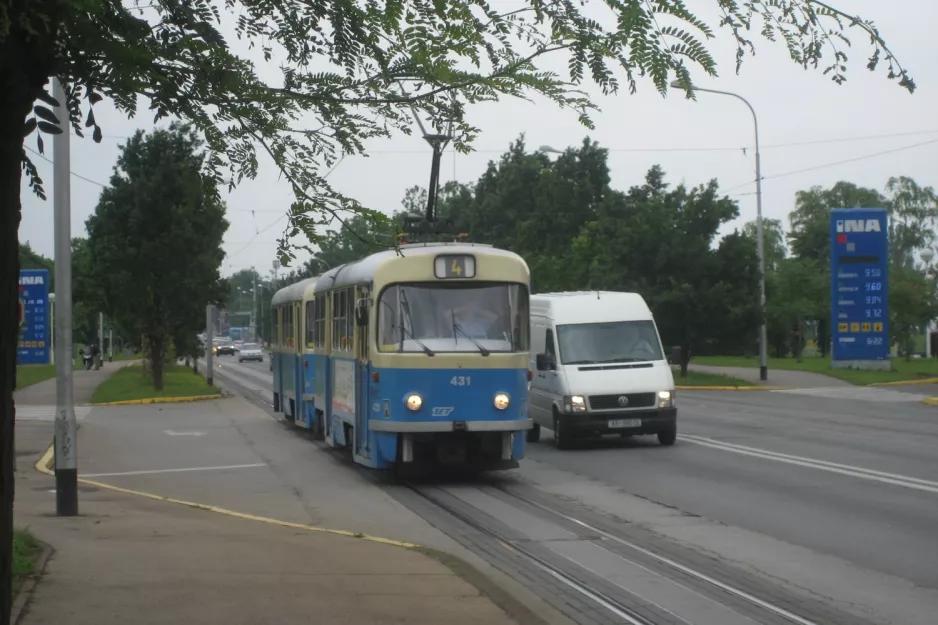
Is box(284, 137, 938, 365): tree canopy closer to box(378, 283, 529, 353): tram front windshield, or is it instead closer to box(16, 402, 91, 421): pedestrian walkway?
box(378, 283, 529, 353): tram front windshield

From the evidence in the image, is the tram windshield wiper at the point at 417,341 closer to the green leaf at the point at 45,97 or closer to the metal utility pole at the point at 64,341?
the metal utility pole at the point at 64,341

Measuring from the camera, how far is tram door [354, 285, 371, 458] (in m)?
15.9

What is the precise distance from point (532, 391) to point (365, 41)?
15.3m

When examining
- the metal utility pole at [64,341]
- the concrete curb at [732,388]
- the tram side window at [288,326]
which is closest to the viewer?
the metal utility pole at [64,341]

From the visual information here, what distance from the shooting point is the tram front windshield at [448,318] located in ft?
50.8

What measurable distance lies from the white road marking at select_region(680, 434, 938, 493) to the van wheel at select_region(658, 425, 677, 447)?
0.51 meters

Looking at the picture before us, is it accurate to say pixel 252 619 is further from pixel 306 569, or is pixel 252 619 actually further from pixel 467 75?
pixel 467 75

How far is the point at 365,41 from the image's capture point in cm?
692

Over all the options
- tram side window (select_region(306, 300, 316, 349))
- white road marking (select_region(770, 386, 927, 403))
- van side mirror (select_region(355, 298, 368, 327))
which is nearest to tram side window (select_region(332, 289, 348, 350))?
van side mirror (select_region(355, 298, 368, 327))

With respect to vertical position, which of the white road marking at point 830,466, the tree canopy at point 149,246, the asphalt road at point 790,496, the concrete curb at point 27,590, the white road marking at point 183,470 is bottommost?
the white road marking at point 183,470

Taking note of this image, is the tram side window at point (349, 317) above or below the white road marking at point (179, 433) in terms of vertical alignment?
above

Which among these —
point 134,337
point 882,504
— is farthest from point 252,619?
point 134,337

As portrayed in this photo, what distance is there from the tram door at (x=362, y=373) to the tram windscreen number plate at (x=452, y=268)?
1140mm

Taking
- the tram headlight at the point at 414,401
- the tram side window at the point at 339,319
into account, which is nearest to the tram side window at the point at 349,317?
the tram side window at the point at 339,319
